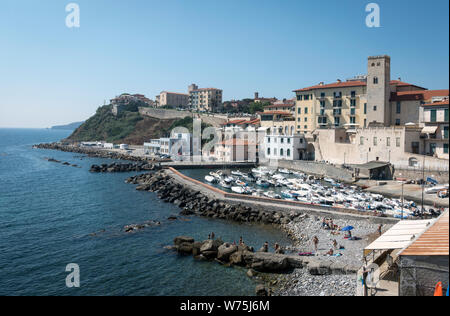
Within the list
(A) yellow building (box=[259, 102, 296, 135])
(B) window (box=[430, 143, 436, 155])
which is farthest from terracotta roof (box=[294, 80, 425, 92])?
(B) window (box=[430, 143, 436, 155])

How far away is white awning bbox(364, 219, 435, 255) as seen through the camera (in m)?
11.9

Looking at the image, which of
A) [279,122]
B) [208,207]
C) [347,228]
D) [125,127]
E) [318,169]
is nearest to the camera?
[347,228]

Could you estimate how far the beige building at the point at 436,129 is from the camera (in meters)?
24.2

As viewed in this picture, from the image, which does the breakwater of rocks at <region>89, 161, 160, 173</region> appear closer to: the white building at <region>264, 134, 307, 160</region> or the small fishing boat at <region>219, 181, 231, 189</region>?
the white building at <region>264, 134, 307, 160</region>

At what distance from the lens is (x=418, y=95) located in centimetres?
4150

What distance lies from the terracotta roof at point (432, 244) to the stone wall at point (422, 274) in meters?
0.13

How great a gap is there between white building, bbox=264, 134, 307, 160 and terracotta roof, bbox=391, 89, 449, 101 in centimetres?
1474

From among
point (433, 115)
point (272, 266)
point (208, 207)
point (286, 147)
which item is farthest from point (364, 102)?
point (272, 266)

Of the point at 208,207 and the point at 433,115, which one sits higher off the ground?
the point at 433,115

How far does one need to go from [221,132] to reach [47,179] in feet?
115

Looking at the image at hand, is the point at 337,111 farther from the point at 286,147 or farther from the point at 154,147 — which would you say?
the point at 154,147

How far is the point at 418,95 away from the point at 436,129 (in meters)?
15.0

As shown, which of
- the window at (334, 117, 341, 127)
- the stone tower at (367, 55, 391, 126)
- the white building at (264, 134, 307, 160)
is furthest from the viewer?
the white building at (264, 134, 307, 160)

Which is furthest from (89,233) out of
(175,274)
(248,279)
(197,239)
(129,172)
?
(129,172)
